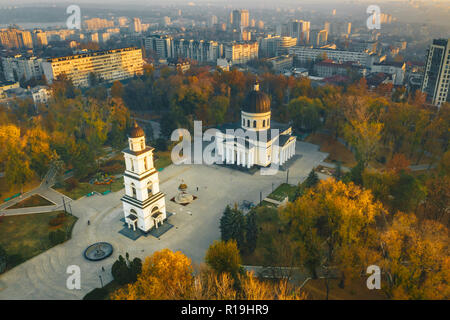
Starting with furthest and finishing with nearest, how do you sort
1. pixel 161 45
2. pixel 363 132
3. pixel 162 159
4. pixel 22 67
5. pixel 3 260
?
pixel 161 45, pixel 22 67, pixel 162 159, pixel 363 132, pixel 3 260

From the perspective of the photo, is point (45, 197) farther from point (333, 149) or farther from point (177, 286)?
point (333, 149)

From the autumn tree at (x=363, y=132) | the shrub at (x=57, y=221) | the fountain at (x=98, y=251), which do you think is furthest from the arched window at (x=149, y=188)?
the autumn tree at (x=363, y=132)

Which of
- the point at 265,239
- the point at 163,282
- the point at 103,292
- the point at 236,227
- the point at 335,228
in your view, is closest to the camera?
the point at 163,282

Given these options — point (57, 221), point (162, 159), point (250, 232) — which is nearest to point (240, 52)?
point (162, 159)

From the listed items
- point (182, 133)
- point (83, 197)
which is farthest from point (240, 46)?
point (83, 197)

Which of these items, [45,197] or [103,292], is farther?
Result: [45,197]

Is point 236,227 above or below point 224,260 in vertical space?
below

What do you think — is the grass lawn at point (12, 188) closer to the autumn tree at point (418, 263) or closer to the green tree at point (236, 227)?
the green tree at point (236, 227)
